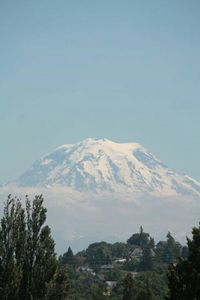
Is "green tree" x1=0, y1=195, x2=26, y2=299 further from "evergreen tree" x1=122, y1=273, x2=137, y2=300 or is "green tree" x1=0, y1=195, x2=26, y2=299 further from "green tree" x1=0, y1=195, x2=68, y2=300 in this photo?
"evergreen tree" x1=122, y1=273, x2=137, y2=300

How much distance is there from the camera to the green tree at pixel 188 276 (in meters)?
37.1

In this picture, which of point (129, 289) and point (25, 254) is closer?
point (25, 254)

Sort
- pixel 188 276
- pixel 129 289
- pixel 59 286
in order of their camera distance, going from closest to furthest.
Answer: pixel 188 276 < pixel 59 286 < pixel 129 289

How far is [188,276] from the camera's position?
37688mm

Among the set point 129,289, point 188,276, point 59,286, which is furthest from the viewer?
point 129,289

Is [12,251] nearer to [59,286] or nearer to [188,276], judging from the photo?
[59,286]

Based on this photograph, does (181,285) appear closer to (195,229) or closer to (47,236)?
(195,229)

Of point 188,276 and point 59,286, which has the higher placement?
point 59,286

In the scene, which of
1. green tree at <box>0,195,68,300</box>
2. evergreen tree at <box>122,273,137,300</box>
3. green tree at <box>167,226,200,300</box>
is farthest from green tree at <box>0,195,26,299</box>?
evergreen tree at <box>122,273,137,300</box>

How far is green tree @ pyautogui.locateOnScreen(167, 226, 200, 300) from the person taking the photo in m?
37.1

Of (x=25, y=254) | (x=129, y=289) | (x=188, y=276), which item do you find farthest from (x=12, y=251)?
(x=129, y=289)


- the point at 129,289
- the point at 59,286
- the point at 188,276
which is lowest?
the point at 188,276

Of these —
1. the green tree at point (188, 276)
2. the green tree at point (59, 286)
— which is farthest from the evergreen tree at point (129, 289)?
the green tree at point (188, 276)

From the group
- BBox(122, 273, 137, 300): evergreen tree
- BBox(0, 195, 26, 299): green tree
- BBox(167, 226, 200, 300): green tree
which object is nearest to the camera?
BBox(167, 226, 200, 300): green tree
